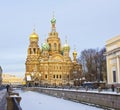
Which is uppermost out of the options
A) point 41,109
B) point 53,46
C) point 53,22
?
point 53,22

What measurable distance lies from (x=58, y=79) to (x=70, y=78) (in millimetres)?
12516

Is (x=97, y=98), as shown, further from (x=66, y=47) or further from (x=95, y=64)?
(x=66, y=47)

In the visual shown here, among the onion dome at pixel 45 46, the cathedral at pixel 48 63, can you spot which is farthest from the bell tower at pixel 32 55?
the onion dome at pixel 45 46

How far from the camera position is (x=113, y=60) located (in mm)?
63688

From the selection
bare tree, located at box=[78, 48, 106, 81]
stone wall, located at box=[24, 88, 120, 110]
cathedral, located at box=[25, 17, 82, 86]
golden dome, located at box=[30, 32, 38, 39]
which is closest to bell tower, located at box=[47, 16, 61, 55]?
cathedral, located at box=[25, 17, 82, 86]

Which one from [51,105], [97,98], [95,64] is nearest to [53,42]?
[95,64]

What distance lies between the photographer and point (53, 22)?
Result: 5861 inches

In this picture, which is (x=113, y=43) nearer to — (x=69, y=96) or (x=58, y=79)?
(x=69, y=96)

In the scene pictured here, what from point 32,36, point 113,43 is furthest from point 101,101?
point 32,36

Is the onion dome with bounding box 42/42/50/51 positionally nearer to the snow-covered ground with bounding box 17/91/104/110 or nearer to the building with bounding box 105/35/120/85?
the building with bounding box 105/35/120/85

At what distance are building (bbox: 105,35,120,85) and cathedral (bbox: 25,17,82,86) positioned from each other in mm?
64667

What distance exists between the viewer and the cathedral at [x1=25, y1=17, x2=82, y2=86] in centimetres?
13488

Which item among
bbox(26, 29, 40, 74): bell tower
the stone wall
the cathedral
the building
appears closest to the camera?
the stone wall

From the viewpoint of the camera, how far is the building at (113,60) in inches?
2381
